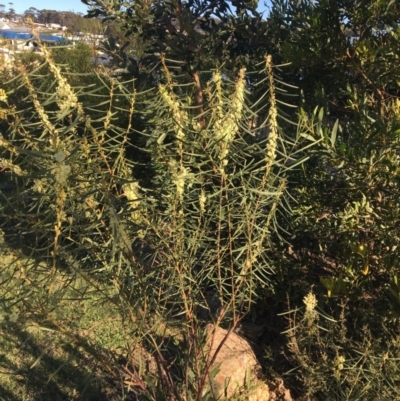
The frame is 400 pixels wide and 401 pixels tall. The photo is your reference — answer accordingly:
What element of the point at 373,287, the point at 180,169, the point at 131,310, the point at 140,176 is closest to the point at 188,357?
the point at 131,310

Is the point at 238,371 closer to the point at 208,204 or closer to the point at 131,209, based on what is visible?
the point at 208,204

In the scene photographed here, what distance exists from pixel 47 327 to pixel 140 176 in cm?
Answer: 189

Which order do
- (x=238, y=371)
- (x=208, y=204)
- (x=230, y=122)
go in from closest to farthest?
(x=230, y=122) → (x=208, y=204) → (x=238, y=371)

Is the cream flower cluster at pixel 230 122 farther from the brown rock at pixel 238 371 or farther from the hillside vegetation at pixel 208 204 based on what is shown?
the brown rock at pixel 238 371

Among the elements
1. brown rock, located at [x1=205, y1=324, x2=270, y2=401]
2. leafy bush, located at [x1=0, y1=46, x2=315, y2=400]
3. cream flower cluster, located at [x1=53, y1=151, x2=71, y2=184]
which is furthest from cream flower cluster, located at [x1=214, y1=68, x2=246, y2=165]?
brown rock, located at [x1=205, y1=324, x2=270, y2=401]

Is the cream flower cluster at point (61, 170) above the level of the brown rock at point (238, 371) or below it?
above

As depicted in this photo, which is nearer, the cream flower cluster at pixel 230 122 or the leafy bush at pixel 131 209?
the leafy bush at pixel 131 209

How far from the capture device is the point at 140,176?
3.43 meters

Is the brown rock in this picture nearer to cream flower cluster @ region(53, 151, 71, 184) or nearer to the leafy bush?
the leafy bush

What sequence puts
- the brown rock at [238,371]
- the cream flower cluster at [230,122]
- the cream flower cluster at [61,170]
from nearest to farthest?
the cream flower cluster at [61,170]
the cream flower cluster at [230,122]
the brown rock at [238,371]

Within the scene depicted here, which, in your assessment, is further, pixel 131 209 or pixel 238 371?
pixel 238 371

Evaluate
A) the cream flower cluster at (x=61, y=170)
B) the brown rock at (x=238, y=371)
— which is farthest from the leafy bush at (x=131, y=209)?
the brown rock at (x=238, y=371)

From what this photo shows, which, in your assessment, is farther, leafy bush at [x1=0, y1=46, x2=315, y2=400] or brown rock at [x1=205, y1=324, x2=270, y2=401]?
brown rock at [x1=205, y1=324, x2=270, y2=401]

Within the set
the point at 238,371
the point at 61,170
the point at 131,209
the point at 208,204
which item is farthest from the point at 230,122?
the point at 238,371
